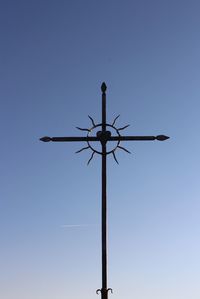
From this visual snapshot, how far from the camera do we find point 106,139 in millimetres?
13242

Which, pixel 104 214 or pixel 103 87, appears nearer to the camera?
pixel 104 214

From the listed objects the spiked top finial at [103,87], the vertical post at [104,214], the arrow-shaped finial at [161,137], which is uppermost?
the spiked top finial at [103,87]

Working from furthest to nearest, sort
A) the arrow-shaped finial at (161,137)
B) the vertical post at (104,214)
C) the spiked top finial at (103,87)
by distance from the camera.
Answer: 1. the spiked top finial at (103,87)
2. the arrow-shaped finial at (161,137)
3. the vertical post at (104,214)

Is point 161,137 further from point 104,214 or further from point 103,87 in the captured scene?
point 104,214

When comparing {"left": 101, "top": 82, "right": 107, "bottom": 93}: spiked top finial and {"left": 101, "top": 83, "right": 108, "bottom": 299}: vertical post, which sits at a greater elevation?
{"left": 101, "top": 82, "right": 107, "bottom": 93}: spiked top finial

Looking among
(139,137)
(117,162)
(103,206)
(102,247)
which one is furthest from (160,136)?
(102,247)

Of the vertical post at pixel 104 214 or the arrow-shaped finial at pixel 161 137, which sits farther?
the arrow-shaped finial at pixel 161 137

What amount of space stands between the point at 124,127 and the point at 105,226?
2.53 meters

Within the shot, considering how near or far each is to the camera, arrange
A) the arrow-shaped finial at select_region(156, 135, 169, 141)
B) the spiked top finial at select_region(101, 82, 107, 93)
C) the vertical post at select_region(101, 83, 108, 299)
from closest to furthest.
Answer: the vertical post at select_region(101, 83, 108, 299) < the arrow-shaped finial at select_region(156, 135, 169, 141) < the spiked top finial at select_region(101, 82, 107, 93)

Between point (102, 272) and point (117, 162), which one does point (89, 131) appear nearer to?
point (117, 162)

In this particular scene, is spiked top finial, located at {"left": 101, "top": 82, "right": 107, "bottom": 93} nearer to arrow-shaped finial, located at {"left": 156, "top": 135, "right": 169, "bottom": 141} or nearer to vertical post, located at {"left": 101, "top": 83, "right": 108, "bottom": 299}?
vertical post, located at {"left": 101, "top": 83, "right": 108, "bottom": 299}

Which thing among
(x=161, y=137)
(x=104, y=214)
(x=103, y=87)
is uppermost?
(x=103, y=87)

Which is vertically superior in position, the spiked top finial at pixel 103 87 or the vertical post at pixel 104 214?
the spiked top finial at pixel 103 87

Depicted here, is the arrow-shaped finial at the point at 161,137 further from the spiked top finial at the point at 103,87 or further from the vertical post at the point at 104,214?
the spiked top finial at the point at 103,87
